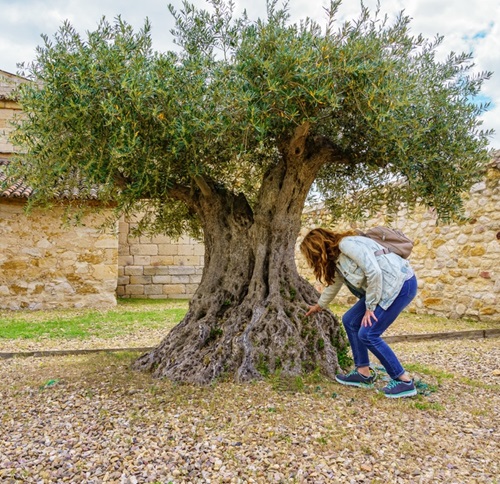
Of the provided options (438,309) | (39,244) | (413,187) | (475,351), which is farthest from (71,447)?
(39,244)

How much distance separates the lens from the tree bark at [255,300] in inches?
200

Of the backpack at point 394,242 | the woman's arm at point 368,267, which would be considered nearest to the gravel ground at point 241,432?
the woman's arm at point 368,267

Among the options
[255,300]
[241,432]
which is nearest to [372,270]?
[255,300]

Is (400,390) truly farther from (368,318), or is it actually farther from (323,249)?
(323,249)

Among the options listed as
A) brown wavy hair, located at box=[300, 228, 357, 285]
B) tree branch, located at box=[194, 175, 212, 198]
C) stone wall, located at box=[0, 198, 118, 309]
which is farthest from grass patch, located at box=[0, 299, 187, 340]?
brown wavy hair, located at box=[300, 228, 357, 285]

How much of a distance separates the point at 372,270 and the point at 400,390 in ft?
4.23

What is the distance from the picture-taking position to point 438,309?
11.6 meters

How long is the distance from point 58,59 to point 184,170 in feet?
5.21

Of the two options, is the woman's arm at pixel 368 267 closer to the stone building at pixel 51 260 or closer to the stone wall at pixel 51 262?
the stone building at pixel 51 260

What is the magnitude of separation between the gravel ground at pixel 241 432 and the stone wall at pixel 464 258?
536 cm

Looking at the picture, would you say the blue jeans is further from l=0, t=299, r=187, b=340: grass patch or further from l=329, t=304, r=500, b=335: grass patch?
l=0, t=299, r=187, b=340: grass patch

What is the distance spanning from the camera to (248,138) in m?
4.90

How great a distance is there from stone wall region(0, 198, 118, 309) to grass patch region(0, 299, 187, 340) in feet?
2.01

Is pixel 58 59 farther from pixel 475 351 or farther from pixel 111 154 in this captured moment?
pixel 475 351
